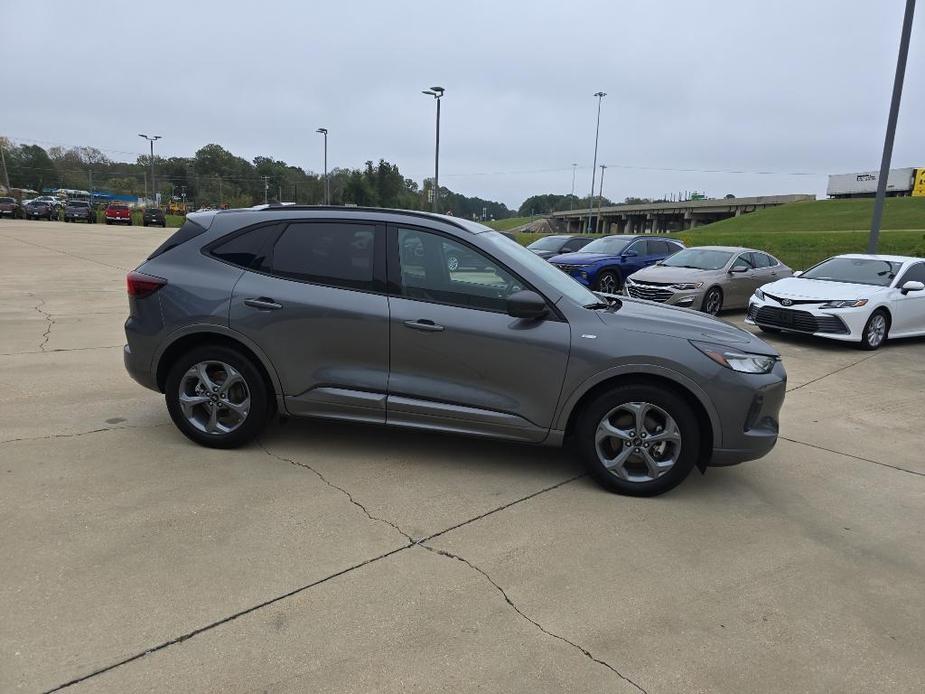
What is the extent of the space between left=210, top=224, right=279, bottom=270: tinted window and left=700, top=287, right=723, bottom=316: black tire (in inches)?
367

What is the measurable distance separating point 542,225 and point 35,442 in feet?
382

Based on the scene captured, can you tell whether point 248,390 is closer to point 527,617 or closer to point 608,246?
point 527,617

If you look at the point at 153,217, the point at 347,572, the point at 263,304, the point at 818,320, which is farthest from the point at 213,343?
the point at 153,217

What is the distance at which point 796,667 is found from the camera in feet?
8.20

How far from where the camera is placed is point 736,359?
386 cm

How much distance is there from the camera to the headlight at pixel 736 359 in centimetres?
382

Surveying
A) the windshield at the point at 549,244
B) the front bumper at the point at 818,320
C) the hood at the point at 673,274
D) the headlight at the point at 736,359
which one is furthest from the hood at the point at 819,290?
the windshield at the point at 549,244

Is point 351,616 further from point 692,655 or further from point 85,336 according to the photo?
point 85,336

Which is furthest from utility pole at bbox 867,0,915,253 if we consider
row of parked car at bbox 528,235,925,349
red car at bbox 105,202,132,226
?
red car at bbox 105,202,132,226

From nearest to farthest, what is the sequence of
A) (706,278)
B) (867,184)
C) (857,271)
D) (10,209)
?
(857,271) → (706,278) → (10,209) → (867,184)

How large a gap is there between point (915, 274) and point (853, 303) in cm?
204

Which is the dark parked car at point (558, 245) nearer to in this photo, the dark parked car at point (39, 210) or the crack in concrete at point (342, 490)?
the crack in concrete at point (342, 490)

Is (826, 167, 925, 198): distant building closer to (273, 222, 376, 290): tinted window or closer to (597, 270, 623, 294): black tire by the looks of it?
(597, 270, 623, 294): black tire

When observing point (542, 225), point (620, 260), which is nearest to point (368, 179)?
point (542, 225)
